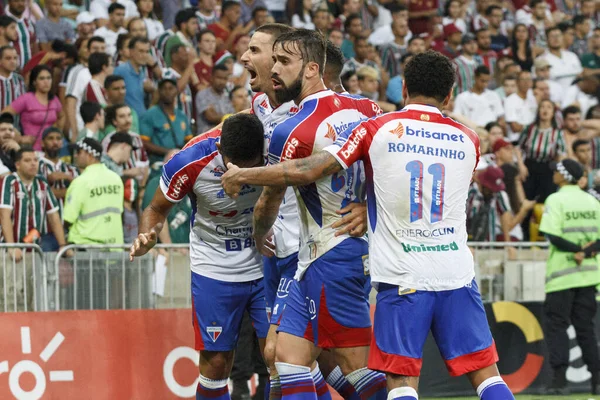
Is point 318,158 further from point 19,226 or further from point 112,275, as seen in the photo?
point 19,226

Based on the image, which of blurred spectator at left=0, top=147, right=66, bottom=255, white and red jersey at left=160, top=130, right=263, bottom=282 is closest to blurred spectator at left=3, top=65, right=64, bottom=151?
blurred spectator at left=0, top=147, right=66, bottom=255

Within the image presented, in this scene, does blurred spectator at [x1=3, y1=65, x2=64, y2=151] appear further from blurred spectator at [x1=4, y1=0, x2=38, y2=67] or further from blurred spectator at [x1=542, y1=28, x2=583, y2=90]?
blurred spectator at [x1=542, y1=28, x2=583, y2=90]

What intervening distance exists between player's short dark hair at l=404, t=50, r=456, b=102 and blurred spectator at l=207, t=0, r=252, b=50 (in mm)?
11150

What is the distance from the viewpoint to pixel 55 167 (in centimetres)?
1334

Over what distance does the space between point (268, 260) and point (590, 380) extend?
6.67 m

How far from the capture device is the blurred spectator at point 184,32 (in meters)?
16.7

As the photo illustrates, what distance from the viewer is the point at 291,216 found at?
7.99 metres

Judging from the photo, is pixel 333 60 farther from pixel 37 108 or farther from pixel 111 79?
pixel 37 108

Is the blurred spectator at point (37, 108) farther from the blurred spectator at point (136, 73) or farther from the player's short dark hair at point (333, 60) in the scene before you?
the player's short dark hair at point (333, 60)

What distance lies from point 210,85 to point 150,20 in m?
1.80

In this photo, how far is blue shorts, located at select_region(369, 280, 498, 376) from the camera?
6.43m

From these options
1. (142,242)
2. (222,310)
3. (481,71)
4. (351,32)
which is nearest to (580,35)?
(481,71)

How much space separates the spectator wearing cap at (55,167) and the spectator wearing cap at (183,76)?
7.65 ft

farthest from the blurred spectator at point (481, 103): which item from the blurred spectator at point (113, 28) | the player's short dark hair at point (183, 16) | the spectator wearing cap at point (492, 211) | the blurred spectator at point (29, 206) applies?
the blurred spectator at point (29, 206)
